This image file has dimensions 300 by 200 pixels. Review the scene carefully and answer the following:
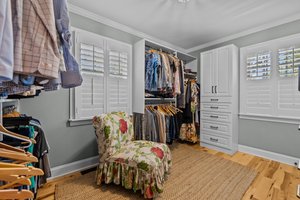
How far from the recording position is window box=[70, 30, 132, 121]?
7.18ft

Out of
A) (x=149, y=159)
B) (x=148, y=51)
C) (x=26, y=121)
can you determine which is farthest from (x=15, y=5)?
(x=148, y=51)

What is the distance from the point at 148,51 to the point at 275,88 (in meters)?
2.24

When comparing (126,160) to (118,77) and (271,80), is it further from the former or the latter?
(271,80)

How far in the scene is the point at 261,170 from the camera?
7.26ft

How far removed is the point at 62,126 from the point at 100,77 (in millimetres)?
884

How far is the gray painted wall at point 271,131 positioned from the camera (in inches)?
94.0

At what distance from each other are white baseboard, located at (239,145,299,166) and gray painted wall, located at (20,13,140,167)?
8.97 feet

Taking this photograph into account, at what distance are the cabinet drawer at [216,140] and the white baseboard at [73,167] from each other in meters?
2.15

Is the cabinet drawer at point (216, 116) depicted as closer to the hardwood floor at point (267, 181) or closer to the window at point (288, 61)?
the hardwood floor at point (267, 181)

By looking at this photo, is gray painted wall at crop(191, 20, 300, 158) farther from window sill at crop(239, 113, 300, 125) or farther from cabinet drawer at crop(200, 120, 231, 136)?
cabinet drawer at crop(200, 120, 231, 136)

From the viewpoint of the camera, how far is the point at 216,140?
2.98 metres

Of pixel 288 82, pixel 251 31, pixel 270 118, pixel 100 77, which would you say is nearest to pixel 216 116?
pixel 270 118

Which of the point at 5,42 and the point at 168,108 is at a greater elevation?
the point at 5,42

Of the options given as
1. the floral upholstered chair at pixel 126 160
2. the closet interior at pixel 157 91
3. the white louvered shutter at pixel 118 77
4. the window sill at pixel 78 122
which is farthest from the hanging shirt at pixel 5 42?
the closet interior at pixel 157 91
